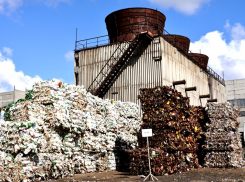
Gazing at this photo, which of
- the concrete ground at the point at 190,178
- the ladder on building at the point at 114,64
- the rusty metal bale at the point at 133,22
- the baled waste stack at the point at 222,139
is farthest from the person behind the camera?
the rusty metal bale at the point at 133,22

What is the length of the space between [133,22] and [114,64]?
13.0 ft

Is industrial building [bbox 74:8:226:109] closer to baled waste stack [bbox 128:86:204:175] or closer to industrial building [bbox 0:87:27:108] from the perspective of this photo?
baled waste stack [bbox 128:86:204:175]

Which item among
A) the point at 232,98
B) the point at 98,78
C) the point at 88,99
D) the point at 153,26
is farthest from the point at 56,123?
the point at 232,98

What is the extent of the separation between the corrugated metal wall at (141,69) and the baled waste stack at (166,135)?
627 centimetres

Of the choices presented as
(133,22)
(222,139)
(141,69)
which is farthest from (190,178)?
(133,22)

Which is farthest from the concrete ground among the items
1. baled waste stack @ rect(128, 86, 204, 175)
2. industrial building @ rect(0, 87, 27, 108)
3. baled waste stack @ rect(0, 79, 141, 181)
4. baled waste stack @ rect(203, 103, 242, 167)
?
industrial building @ rect(0, 87, 27, 108)

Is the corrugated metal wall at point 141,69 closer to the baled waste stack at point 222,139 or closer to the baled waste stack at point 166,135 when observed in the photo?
the baled waste stack at point 222,139

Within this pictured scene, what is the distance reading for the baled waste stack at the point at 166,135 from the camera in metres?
12.4

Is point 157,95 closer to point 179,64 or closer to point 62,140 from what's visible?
point 62,140

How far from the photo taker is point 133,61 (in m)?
21.2

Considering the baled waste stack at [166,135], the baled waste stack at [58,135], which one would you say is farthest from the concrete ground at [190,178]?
the baled waste stack at [58,135]

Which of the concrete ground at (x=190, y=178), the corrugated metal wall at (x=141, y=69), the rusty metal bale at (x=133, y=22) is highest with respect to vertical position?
the rusty metal bale at (x=133, y=22)

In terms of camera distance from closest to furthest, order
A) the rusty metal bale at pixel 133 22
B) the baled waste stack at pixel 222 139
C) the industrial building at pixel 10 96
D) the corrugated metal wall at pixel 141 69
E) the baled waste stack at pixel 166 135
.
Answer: the baled waste stack at pixel 166 135
the baled waste stack at pixel 222 139
the corrugated metal wall at pixel 141 69
the rusty metal bale at pixel 133 22
the industrial building at pixel 10 96

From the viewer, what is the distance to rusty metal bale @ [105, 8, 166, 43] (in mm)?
22422
